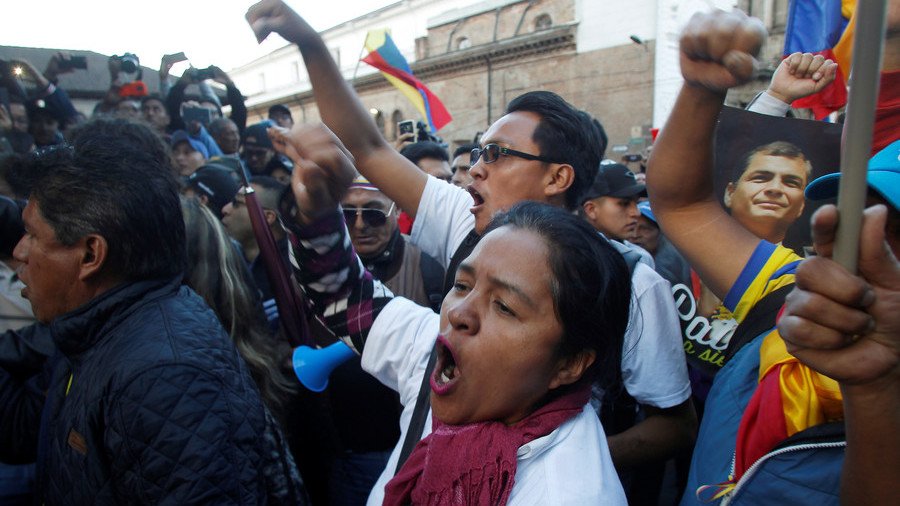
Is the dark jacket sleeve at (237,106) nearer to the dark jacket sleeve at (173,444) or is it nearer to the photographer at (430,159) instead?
the photographer at (430,159)

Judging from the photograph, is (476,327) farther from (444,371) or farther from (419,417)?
(419,417)

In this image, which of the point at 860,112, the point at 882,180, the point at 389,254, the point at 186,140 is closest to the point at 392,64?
the point at 186,140

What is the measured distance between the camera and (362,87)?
28.8 meters

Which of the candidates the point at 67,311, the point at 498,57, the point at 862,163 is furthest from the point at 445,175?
the point at 498,57

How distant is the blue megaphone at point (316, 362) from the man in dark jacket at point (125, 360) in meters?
0.29

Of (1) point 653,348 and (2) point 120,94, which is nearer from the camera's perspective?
(1) point 653,348

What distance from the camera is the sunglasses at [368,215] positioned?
2.68 m

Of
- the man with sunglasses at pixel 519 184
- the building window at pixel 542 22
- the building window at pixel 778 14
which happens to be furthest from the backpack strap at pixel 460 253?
the building window at pixel 542 22

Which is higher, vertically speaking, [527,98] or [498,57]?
[498,57]

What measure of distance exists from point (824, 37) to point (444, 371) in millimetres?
2524

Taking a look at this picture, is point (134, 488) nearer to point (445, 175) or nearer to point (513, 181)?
point (513, 181)

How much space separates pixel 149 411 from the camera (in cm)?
129

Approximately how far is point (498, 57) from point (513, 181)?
2280 centimetres

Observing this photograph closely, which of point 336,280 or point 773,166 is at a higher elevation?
point 773,166
